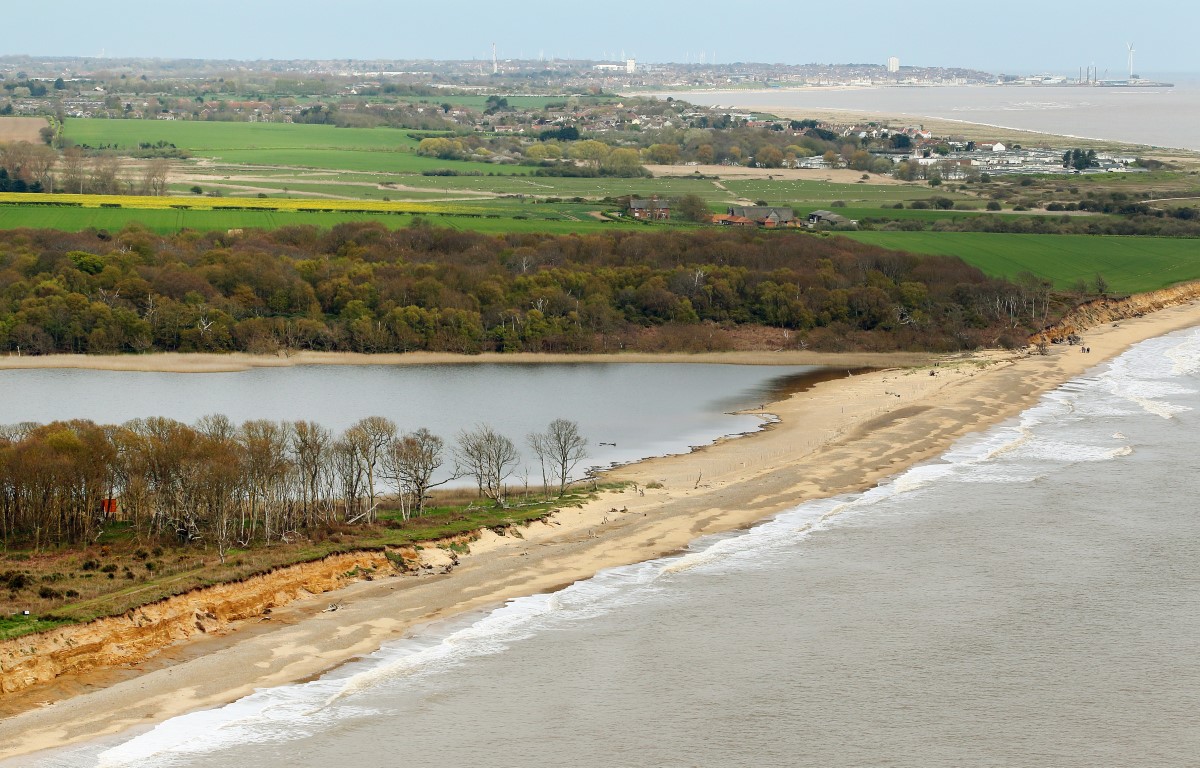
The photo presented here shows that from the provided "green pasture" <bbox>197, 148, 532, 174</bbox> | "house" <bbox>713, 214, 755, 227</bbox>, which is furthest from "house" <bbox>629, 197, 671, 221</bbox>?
"green pasture" <bbox>197, 148, 532, 174</bbox>

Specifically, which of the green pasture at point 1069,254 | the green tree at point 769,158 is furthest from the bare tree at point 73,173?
the green tree at point 769,158

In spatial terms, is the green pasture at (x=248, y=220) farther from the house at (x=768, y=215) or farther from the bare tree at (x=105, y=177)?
the bare tree at (x=105, y=177)

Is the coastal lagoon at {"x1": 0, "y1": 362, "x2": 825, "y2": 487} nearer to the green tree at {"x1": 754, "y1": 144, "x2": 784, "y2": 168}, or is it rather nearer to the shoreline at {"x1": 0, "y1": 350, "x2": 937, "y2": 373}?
the shoreline at {"x1": 0, "y1": 350, "x2": 937, "y2": 373}

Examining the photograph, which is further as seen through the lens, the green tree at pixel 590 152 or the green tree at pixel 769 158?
the green tree at pixel 769 158

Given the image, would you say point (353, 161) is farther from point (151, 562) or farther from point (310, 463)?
point (151, 562)

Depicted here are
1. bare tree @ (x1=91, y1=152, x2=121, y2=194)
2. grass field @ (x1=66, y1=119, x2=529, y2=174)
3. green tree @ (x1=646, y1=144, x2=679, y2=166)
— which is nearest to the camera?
bare tree @ (x1=91, y1=152, x2=121, y2=194)

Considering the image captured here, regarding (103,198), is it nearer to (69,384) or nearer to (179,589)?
(69,384)
